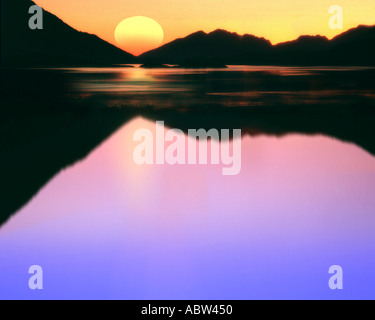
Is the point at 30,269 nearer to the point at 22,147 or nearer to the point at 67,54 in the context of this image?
the point at 22,147

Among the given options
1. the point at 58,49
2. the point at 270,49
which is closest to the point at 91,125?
the point at 270,49

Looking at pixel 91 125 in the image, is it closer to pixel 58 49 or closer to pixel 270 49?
pixel 270 49

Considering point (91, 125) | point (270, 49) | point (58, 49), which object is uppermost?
point (58, 49)

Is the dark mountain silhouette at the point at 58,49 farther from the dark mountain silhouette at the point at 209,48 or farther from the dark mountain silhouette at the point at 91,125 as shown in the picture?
the dark mountain silhouette at the point at 91,125

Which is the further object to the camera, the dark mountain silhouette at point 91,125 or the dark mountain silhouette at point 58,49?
the dark mountain silhouette at point 58,49

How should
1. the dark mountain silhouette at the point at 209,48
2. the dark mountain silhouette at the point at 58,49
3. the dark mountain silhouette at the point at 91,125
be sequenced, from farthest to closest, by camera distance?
the dark mountain silhouette at the point at 58,49 → the dark mountain silhouette at the point at 209,48 → the dark mountain silhouette at the point at 91,125

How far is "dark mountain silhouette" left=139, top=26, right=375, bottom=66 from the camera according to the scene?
50.3ft

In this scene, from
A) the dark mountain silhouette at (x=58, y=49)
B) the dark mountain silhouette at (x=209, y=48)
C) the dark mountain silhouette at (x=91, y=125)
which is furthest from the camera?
the dark mountain silhouette at (x=58, y=49)

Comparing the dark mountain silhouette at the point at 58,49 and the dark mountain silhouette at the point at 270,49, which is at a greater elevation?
the dark mountain silhouette at the point at 58,49

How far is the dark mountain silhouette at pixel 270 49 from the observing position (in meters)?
15.3

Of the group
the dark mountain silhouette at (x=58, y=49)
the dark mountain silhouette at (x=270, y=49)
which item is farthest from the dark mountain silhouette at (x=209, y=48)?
the dark mountain silhouette at (x=58, y=49)

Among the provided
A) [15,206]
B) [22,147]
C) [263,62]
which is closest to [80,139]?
[22,147]

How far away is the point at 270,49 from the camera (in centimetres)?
1716

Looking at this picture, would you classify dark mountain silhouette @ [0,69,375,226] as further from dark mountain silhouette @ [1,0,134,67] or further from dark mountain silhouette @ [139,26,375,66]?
dark mountain silhouette @ [1,0,134,67]
